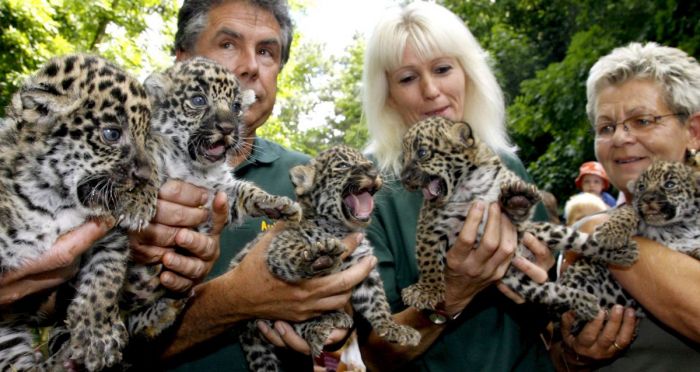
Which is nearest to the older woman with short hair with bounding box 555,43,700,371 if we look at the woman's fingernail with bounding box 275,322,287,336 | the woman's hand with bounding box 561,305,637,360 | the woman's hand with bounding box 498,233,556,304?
the woman's hand with bounding box 561,305,637,360

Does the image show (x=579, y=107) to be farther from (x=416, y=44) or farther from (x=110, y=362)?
(x=110, y=362)

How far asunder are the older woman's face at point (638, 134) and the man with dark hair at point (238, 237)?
8.25 ft

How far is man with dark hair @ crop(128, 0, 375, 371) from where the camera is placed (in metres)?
3.70

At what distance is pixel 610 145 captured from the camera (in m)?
5.09

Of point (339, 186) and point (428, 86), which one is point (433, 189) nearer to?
point (339, 186)

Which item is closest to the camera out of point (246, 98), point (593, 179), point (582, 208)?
point (246, 98)

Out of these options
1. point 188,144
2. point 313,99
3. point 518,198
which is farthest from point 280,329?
point 313,99

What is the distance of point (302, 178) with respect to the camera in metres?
4.27

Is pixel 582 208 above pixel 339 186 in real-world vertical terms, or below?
below

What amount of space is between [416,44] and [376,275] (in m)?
2.05

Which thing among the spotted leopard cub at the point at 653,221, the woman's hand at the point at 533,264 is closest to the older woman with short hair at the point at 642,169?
the spotted leopard cub at the point at 653,221

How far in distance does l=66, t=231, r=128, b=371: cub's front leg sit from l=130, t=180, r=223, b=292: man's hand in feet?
A: 0.83

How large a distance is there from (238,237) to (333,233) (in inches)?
38.6

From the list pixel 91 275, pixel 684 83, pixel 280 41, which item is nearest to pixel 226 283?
pixel 91 275
